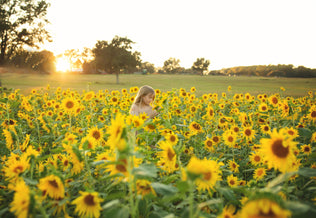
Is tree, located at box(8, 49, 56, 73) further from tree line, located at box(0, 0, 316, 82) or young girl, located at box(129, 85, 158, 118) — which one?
young girl, located at box(129, 85, 158, 118)

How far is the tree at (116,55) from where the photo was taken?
37500mm

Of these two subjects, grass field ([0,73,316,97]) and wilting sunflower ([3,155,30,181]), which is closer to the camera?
wilting sunflower ([3,155,30,181])

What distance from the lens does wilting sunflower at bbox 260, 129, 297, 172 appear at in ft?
4.08

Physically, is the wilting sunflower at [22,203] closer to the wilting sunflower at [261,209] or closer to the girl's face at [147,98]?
the wilting sunflower at [261,209]

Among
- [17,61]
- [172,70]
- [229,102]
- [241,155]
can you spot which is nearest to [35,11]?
[17,61]

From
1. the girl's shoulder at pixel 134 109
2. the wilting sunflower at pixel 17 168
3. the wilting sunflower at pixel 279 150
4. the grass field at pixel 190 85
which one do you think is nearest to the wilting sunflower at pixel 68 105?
the girl's shoulder at pixel 134 109

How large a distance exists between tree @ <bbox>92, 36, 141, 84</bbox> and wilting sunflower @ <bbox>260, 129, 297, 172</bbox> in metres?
36.9

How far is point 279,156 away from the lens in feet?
4.21

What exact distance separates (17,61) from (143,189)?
28.1m

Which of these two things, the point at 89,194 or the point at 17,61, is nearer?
the point at 89,194

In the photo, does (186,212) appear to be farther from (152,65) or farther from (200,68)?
(152,65)

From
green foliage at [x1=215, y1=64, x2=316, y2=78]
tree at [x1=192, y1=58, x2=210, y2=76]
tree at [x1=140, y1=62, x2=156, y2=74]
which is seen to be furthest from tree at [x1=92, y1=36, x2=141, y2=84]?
tree at [x1=140, y1=62, x2=156, y2=74]

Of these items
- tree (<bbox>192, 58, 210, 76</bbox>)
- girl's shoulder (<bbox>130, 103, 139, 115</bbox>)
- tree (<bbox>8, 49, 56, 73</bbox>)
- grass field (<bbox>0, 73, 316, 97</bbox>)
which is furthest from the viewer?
tree (<bbox>192, 58, 210, 76</bbox>)

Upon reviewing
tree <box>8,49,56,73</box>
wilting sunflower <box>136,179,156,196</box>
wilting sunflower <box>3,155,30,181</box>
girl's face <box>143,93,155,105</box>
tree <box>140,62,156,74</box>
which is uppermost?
tree <box>140,62,156,74</box>
